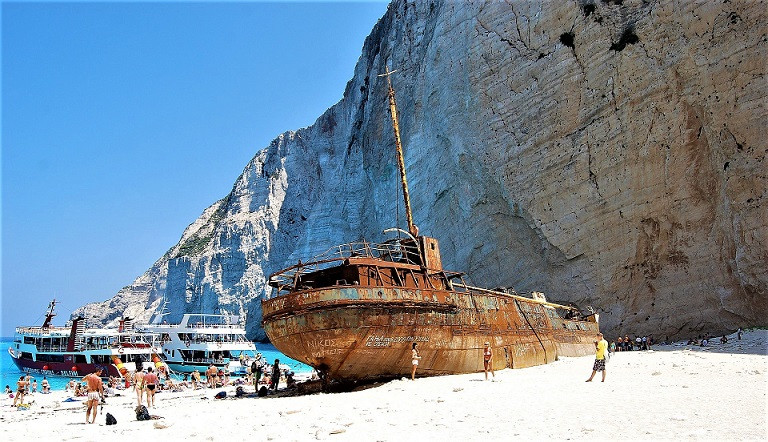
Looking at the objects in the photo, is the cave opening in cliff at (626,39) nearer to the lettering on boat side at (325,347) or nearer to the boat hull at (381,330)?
the boat hull at (381,330)

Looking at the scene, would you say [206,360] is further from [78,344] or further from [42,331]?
[42,331]

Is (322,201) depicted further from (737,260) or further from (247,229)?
(737,260)

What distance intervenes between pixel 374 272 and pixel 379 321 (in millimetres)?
1574

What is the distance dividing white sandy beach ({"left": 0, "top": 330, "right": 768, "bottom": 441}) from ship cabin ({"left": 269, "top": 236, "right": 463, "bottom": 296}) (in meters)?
3.02

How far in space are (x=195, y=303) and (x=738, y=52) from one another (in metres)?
85.4

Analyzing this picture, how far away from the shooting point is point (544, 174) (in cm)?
3475

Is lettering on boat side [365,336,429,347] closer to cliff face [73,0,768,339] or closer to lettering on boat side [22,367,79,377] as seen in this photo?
cliff face [73,0,768,339]

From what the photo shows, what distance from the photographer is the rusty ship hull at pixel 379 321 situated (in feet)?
48.1

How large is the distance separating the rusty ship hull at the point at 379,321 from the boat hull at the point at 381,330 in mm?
26

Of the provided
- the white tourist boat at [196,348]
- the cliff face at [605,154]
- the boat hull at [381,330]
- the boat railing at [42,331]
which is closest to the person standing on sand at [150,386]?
the boat hull at [381,330]

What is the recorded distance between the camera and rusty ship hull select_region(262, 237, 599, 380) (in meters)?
14.7

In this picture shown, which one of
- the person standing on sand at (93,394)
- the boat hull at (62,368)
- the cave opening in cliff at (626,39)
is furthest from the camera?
the boat hull at (62,368)

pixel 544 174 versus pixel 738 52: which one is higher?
pixel 738 52

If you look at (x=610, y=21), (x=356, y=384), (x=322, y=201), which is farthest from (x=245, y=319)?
(x=356, y=384)
